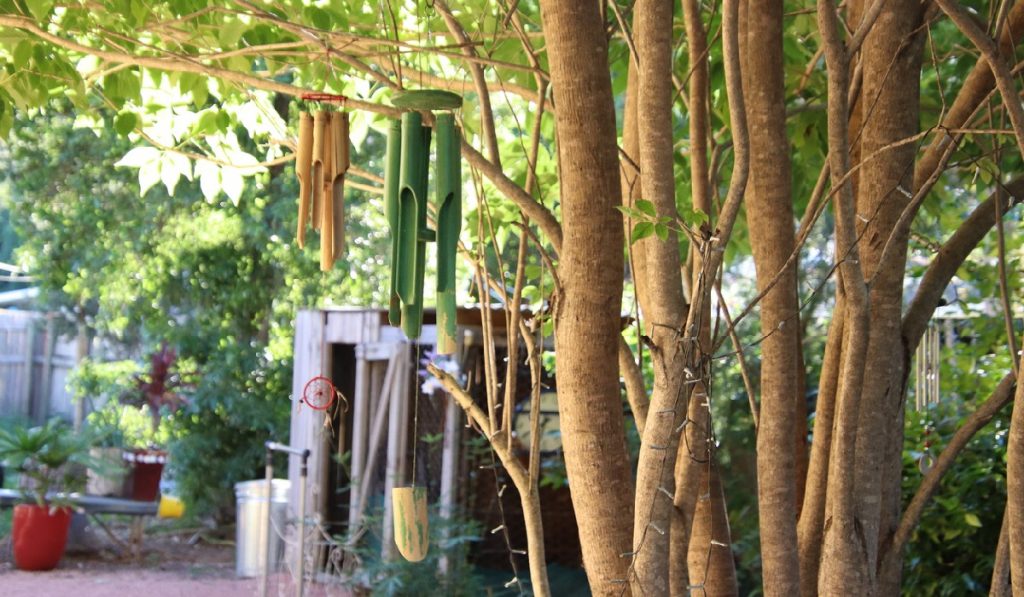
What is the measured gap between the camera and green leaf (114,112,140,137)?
2.43 meters

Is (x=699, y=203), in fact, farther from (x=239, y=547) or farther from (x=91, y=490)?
(x=91, y=490)

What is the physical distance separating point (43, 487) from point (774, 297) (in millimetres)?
7072

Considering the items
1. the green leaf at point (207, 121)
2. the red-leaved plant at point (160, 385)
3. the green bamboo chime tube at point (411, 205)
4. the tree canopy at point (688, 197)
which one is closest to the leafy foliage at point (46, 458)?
the red-leaved plant at point (160, 385)

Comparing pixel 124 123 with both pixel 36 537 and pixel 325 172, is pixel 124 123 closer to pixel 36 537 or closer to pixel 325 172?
pixel 325 172

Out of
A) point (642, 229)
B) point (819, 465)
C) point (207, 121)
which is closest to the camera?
point (642, 229)

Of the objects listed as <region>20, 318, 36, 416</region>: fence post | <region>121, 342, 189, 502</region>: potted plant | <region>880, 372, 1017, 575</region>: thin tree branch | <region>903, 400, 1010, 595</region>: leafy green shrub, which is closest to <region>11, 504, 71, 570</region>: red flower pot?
<region>121, 342, 189, 502</region>: potted plant

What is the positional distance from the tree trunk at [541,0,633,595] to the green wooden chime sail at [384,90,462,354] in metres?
0.18

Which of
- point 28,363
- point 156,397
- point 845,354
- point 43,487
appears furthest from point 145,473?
point 845,354

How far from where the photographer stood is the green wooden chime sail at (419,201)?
154 centimetres

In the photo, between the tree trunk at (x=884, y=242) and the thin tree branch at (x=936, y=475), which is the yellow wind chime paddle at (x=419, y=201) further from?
the thin tree branch at (x=936, y=475)

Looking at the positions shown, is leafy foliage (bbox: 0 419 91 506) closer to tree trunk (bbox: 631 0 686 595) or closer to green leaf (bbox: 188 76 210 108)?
green leaf (bbox: 188 76 210 108)

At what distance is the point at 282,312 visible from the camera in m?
9.45

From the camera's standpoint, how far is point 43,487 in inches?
310

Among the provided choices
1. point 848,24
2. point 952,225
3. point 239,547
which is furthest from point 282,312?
point 848,24
